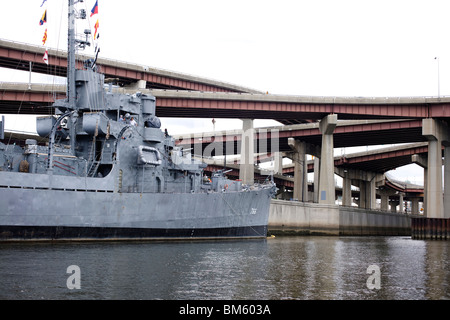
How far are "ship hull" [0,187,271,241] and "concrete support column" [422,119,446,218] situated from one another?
25526 millimetres

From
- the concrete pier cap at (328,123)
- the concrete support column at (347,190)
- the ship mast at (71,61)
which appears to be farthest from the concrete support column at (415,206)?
→ the ship mast at (71,61)

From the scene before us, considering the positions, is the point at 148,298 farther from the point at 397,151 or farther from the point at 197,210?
the point at 397,151

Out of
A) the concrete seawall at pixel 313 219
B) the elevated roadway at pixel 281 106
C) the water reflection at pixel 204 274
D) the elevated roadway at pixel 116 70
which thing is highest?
the elevated roadway at pixel 116 70

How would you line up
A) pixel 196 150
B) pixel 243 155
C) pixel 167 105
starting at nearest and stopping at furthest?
pixel 167 105
pixel 243 155
pixel 196 150

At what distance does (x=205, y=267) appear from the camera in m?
21.5

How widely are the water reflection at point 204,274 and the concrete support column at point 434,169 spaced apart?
2932cm

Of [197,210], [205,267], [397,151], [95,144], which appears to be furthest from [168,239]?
[397,151]

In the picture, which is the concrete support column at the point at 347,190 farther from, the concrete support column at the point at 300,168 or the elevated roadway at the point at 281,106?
the elevated roadway at the point at 281,106

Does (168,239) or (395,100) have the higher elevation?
(395,100)

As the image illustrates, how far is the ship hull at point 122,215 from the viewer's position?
27438mm

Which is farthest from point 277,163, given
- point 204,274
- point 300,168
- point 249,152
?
point 204,274

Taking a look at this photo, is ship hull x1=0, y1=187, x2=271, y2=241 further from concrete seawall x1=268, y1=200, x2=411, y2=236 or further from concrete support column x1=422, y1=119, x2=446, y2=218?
concrete support column x1=422, y1=119, x2=446, y2=218

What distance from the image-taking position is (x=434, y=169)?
2200 inches
